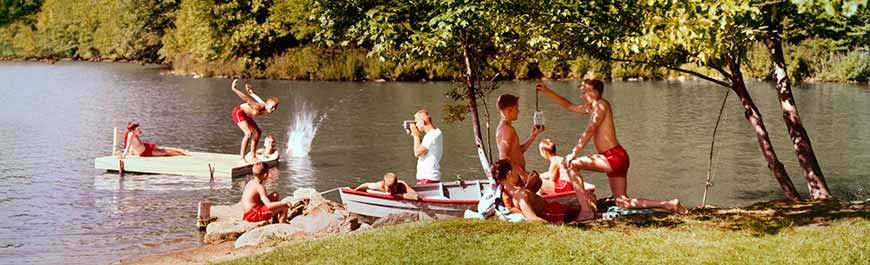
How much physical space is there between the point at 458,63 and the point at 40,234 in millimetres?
7883

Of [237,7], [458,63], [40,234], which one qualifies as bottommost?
[40,234]

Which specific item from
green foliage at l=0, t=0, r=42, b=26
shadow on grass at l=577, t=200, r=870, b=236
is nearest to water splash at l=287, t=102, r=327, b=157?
shadow on grass at l=577, t=200, r=870, b=236

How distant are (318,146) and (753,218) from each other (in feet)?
61.9

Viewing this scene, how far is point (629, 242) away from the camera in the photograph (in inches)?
418

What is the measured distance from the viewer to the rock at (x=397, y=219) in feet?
49.5

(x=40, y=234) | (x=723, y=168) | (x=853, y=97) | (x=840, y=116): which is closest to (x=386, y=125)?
(x=723, y=168)

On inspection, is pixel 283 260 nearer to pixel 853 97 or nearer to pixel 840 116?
pixel 840 116

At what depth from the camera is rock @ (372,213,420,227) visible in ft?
49.5

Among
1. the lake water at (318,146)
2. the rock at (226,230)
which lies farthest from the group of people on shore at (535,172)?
the lake water at (318,146)

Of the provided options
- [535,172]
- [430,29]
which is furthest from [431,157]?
[535,172]

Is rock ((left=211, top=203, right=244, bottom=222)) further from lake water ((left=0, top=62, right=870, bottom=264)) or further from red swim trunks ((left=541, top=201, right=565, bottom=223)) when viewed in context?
red swim trunks ((left=541, top=201, right=565, bottom=223))

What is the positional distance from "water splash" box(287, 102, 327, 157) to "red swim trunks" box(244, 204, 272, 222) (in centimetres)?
1084

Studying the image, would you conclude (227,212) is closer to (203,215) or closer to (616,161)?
(203,215)

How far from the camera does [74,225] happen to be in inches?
706
